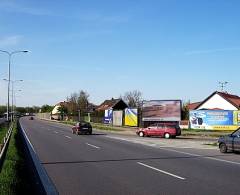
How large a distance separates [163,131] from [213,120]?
563 inches

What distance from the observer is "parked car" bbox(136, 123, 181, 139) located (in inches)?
1743

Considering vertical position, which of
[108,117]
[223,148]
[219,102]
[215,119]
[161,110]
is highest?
[219,102]

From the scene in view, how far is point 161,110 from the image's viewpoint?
218 ft

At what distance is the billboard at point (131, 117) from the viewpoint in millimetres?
71625

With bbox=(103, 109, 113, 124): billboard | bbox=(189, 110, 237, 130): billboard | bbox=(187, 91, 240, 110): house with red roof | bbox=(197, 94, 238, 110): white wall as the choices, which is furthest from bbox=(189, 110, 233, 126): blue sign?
bbox=(103, 109, 113, 124): billboard

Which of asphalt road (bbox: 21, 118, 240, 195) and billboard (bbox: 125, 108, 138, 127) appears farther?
billboard (bbox: 125, 108, 138, 127)

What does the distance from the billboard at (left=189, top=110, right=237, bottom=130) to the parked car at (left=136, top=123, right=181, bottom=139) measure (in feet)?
40.9

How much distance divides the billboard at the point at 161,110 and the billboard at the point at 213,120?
16.8 ft

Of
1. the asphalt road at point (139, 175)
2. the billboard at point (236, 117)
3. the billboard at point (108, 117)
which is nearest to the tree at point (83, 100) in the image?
the billboard at point (108, 117)

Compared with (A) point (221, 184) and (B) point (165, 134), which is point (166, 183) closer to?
(A) point (221, 184)

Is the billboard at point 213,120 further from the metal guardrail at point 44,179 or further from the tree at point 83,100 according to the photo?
the tree at point 83,100

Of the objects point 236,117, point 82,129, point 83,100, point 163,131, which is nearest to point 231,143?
point 163,131

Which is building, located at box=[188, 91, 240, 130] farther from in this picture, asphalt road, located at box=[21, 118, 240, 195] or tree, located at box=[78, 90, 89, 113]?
tree, located at box=[78, 90, 89, 113]

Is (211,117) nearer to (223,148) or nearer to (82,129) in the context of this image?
(82,129)
